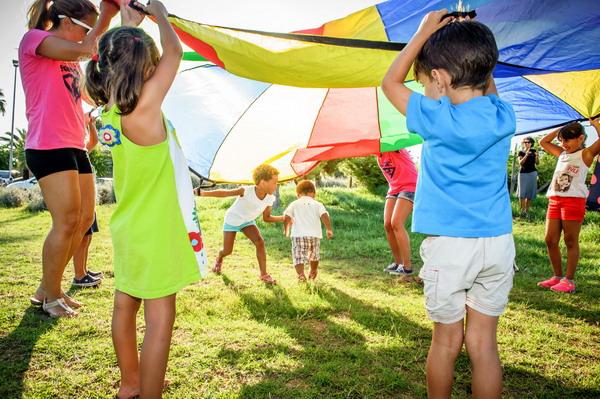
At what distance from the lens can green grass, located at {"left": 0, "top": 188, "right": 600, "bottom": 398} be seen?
2025 mm

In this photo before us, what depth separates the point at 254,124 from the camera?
13.2 feet

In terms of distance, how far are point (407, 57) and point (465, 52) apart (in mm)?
206

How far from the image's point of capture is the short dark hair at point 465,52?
1.47 meters

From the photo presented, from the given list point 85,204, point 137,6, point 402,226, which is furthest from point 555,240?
point 85,204

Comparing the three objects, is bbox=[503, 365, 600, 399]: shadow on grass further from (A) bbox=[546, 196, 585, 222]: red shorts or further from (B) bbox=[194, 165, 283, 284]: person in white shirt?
(B) bbox=[194, 165, 283, 284]: person in white shirt

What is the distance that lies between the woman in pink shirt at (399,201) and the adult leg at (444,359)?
2632 millimetres

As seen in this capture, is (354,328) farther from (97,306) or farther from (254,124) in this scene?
(254,124)

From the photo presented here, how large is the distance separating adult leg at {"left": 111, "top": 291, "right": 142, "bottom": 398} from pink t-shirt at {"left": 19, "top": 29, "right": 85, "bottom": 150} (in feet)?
4.42

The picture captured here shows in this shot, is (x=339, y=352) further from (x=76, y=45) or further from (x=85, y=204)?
(x=76, y=45)

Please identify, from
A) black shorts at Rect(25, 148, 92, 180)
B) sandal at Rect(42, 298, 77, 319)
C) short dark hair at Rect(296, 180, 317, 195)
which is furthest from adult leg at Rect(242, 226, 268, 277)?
black shorts at Rect(25, 148, 92, 180)

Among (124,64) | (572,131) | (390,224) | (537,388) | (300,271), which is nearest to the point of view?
(124,64)

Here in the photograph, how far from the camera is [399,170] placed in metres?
4.37

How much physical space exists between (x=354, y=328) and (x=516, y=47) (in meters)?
2.03

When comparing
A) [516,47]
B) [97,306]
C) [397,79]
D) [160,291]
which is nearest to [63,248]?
[97,306]
